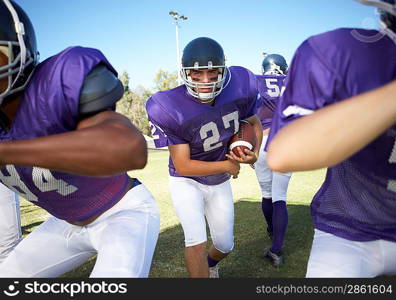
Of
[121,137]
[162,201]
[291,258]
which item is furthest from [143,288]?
[162,201]

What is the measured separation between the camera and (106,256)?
4.91 feet

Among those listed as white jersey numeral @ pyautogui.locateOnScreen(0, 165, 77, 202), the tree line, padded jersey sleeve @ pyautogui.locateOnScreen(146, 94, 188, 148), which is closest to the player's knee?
padded jersey sleeve @ pyautogui.locateOnScreen(146, 94, 188, 148)

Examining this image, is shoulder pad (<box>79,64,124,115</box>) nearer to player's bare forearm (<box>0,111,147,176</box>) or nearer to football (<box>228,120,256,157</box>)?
player's bare forearm (<box>0,111,147,176</box>)

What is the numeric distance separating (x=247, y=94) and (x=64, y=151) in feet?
6.65

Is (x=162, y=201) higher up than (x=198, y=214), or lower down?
lower down

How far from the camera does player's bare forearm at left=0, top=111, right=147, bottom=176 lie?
46.9 inches

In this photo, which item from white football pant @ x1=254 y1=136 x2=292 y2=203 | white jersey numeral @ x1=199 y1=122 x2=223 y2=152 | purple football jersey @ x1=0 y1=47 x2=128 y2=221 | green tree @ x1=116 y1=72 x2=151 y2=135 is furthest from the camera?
green tree @ x1=116 y1=72 x2=151 y2=135

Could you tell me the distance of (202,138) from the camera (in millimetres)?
2789

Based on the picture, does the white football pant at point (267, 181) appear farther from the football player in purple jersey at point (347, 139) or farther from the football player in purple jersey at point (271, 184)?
the football player in purple jersey at point (347, 139)

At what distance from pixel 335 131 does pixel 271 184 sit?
3090 millimetres

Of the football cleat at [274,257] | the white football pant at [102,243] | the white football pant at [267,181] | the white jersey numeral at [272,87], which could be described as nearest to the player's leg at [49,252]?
the white football pant at [102,243]

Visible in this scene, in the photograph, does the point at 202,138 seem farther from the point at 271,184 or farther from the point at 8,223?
the point at 8,223

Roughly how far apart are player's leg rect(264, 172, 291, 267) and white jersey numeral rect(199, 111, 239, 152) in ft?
3.00

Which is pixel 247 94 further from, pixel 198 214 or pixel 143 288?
pixel 143 288
